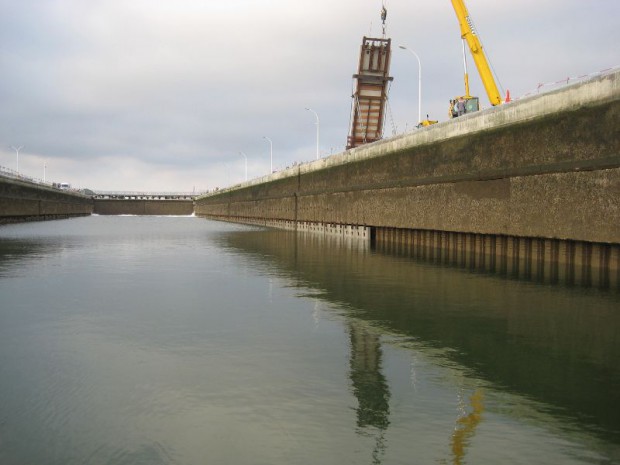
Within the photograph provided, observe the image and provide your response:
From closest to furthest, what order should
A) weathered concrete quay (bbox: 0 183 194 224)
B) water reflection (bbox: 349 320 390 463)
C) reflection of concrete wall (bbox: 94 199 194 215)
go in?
water reflection (bbox: 349 320 390 463) → weathered concrete quay (bbox: 0 183 194 224) → reflection of concrete wall (bbox: 94 199 194 215)

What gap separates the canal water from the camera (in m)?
5.75

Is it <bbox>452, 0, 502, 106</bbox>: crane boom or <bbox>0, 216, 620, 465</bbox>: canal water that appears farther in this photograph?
<bbox>452, 0, 502, 106</bbox>: crane boom

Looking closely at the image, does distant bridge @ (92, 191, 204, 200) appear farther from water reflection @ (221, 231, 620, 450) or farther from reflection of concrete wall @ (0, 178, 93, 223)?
water reflection @ (221, 231, 620, 450)

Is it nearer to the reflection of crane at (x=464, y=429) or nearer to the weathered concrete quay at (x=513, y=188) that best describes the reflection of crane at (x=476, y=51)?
the weathered concrete quay at (x=513, y=188)

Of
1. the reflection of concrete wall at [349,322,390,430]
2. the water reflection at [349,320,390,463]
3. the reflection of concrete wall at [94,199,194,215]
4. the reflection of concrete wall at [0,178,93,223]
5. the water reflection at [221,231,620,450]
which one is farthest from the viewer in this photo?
the reflection of concrete wall at [94,199,194,215]

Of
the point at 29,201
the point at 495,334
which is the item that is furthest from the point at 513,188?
the point at 29,201

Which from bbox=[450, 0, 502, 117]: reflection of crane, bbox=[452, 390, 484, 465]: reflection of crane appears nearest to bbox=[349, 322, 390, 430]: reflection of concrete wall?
bbox=[452, 390, 484, 465]: reflection of crane

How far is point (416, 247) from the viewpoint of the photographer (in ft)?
105

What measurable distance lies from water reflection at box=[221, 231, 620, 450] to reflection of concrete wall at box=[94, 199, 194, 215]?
148 m

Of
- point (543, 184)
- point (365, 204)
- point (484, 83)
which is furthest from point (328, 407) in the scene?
point (484, 83)

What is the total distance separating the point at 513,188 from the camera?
22.0 meters

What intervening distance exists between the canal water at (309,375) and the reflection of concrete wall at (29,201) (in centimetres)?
5508

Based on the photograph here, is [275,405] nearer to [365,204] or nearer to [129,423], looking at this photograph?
[129,423]

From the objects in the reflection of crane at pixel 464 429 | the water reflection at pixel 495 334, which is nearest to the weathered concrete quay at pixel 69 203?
the water reflection at pixel 495 334
